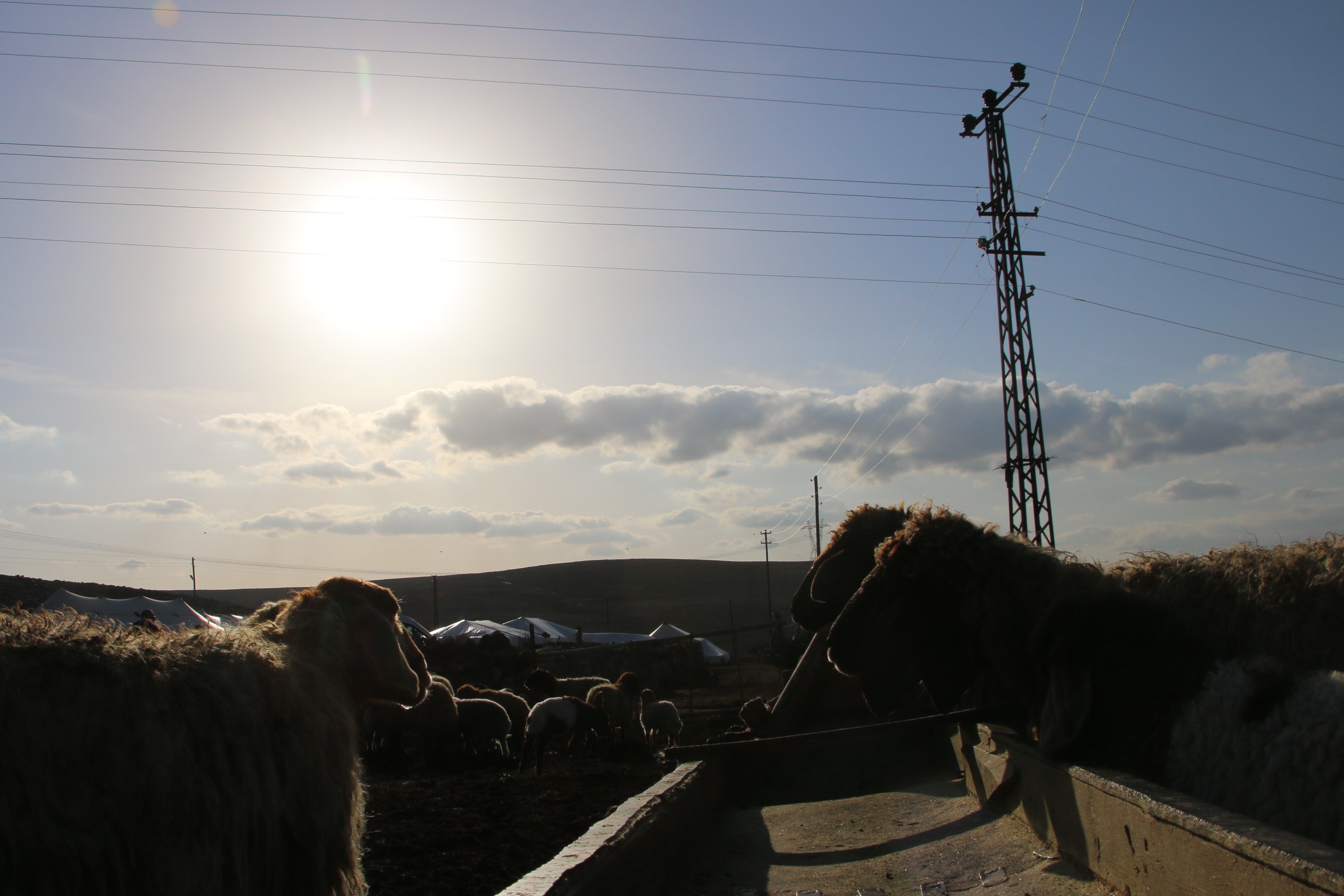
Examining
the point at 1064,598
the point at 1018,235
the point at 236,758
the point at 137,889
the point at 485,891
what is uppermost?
the point at 1018,235

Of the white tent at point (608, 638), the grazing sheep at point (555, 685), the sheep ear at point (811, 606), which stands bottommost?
the white tent at point (608, 638)

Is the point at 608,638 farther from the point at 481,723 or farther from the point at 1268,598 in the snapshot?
the point at 1268,598

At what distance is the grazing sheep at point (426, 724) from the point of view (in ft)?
44.5

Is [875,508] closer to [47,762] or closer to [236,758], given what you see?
[236,758]

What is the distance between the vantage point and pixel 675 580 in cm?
9019

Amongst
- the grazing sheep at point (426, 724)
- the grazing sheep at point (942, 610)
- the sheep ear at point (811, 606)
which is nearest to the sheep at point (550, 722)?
the grazing sheep at point (426, 724)

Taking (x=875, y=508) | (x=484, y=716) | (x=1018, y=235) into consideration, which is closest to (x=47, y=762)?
(x=875, y=508)

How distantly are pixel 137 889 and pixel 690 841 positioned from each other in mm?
3518

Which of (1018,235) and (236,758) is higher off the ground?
(1018,235)

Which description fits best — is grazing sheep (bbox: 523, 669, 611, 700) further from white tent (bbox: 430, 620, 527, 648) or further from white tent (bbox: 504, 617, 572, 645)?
white tent (bbox: 504, 617, 572, 645)

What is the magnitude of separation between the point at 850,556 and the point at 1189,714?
12.9 ft

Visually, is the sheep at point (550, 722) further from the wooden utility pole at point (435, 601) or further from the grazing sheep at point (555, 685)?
the wooden utility pole at point (435, 601)

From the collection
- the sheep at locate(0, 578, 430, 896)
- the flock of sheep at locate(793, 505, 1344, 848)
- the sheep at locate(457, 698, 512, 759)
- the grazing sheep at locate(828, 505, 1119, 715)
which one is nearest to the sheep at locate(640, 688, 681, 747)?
the sheep at locate(457, 698, 512, 759)

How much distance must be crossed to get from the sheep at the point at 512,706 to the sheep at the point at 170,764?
41.8 feet
